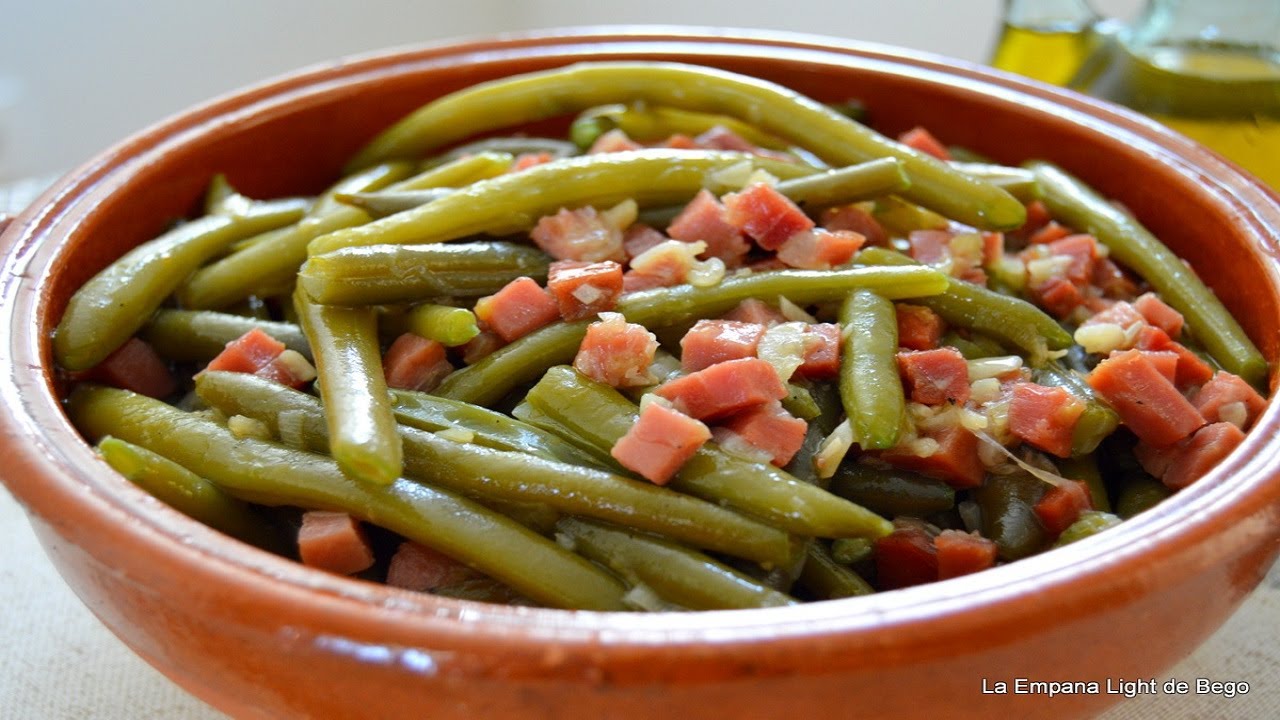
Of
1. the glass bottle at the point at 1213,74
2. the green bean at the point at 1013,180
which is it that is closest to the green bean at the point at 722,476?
the green bean at the point at 1013,180

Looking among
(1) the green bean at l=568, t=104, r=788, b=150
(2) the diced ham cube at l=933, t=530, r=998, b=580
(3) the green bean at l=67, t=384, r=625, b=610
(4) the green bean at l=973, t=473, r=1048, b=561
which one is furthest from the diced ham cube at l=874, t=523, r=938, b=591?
(1) the green bean at l=568, t=104, r=788, b=150

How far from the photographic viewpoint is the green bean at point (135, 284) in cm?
221

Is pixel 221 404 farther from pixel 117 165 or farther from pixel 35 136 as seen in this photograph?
pixel 35 136

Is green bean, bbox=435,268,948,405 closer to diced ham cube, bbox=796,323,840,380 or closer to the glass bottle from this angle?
diced ham cube, bbox=796,323,840,380

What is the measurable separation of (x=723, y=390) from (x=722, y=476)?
0.16 meters

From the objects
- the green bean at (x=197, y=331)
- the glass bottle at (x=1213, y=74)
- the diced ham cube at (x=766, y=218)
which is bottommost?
the green bean at (x=197, y=331)

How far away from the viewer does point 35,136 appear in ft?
19.1

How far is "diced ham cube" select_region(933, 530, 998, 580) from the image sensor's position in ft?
5.90

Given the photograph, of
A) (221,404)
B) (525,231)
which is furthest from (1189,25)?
(221,404)

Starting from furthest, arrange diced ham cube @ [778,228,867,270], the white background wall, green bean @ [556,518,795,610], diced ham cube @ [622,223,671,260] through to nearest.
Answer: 1. the white background wall
2. diced ham cube @ [622,223,671,260]
3. diced ham cube @ [778,228,867,270]
4. green bean @ [556,518,795,610]

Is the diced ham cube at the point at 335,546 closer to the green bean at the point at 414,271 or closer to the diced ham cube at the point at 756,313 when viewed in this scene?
the green bean at the point at 414,271

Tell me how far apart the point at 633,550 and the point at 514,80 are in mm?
1667

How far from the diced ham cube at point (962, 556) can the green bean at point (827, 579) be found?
5.1 inches

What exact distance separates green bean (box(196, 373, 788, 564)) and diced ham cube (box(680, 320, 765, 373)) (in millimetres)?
289
